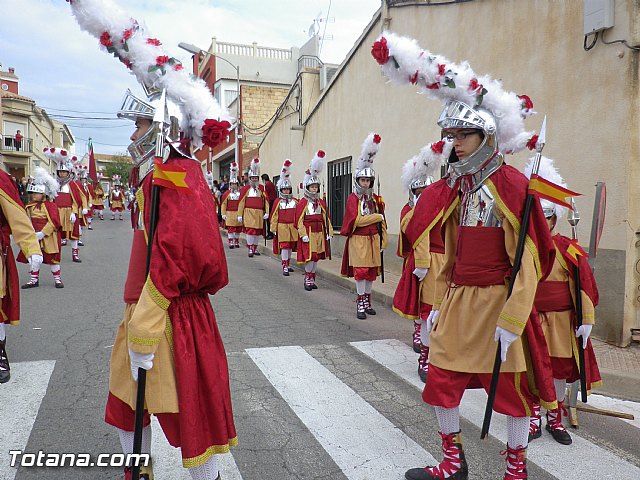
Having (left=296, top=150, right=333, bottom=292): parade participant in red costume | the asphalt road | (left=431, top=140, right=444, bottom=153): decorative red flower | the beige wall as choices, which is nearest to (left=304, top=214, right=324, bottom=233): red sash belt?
(left=296, top=150, right=333, bottom=292): parade participant in red costume

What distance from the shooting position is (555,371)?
142 inches

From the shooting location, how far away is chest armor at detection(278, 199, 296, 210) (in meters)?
12.2

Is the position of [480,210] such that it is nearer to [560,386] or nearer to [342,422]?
[560,386]

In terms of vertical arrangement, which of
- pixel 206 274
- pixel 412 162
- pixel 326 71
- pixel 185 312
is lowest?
pixel 185 312

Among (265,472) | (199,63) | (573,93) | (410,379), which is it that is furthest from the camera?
(199,63)

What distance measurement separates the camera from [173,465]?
3.23 meters

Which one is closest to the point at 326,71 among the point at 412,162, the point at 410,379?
the point at 412,162

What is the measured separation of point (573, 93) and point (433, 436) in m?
4.86

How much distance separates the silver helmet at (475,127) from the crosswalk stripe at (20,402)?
3271 millimetres

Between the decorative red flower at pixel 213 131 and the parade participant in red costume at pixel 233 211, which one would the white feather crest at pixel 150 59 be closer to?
the decorative red flower at pixel 213 131

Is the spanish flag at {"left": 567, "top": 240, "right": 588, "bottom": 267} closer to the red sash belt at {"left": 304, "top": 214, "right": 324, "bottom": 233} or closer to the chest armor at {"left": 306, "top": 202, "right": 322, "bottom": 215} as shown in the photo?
the red sash belt at {"left": 304, "top": 214, "right": 324, "bottom": 233}

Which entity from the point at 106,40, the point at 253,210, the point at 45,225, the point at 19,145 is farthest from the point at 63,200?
the point at 19,145

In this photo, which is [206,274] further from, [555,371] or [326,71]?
[326,71]

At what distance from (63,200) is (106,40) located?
11017 millimetres
